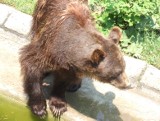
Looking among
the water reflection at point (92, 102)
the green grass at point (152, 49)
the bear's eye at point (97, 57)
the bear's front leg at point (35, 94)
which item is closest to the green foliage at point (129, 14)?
the green grass at point (152, 49)

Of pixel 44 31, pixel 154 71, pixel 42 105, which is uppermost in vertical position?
pixel 44 31

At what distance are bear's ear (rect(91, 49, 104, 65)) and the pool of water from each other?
1243 mm

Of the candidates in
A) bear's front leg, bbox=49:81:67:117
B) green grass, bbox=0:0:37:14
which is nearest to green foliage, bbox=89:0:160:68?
green grass, bbox=0:0:37:14

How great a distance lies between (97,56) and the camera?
446cm

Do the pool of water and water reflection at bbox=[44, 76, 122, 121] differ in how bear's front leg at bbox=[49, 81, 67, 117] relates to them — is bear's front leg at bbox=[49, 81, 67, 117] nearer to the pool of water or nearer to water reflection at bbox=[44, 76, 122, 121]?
water reflection at bbox=[44, 76, 122, 121]

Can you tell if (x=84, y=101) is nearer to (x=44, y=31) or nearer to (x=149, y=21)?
(x=44, y=31)

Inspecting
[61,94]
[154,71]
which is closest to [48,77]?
[61,94]

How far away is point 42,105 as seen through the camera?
5.23 meters

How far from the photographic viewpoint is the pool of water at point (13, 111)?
5.39 meters

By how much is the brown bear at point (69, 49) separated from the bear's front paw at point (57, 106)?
0.82 feet

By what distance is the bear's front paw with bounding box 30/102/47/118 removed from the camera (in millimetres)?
5215

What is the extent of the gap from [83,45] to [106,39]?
0.80 ft

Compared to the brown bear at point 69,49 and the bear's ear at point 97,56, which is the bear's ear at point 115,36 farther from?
the bear's ear at point 97,56

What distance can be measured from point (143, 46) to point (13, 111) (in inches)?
80.9
